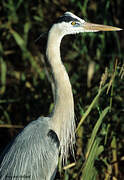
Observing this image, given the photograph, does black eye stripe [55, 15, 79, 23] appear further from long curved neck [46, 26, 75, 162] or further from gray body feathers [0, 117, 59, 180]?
gray body feathers [0, 117, 59, 180]

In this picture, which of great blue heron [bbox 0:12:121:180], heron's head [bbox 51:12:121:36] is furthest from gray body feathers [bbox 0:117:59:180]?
heron's head [bbox 51:12:121:36]

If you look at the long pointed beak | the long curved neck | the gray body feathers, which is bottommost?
the gray body feathers

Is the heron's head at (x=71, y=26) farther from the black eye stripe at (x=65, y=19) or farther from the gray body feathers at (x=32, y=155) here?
the gray body feathers at (x=32, y=155)

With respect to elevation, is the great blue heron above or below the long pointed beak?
below

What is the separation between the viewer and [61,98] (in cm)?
213

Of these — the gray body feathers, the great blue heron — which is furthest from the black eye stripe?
the gray body feathers

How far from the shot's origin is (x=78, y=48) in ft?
10.1

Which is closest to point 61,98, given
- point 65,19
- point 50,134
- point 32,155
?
point 50,134

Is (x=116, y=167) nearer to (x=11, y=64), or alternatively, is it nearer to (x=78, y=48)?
(x=78, y=48)

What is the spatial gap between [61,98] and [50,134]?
0.26 meters

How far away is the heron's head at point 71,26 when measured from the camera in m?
2.10

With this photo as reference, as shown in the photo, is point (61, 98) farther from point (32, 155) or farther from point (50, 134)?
point (32, 155)

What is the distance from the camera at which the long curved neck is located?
2.07 meters

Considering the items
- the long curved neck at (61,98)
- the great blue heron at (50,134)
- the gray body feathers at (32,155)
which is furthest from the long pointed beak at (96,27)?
the gray body feathers at (32,155)
